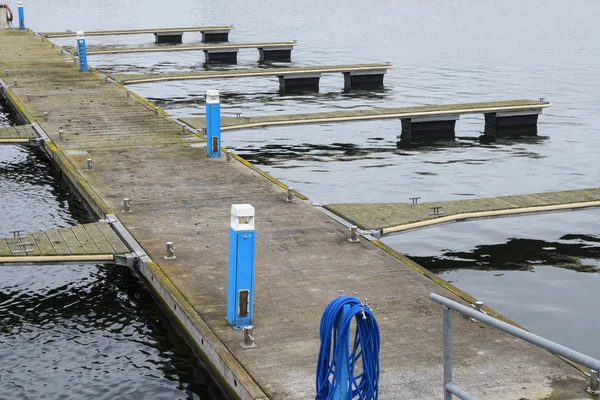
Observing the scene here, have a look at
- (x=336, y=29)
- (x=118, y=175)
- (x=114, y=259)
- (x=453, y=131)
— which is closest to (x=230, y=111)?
(x=453, y=131)

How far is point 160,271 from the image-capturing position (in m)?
13.0

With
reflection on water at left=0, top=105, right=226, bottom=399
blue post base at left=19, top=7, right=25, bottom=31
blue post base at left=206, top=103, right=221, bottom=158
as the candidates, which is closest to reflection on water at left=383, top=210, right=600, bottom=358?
blue post base at left=206, top=103, right=221, bottom=158

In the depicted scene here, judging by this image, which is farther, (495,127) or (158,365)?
(495,127)

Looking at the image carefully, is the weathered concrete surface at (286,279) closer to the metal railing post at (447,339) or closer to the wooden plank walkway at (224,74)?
the metal railing post at (447,339)

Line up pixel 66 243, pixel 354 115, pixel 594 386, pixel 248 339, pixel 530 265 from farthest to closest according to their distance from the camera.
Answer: pixel 354 115 → pixel 530 265 → pixel 66 243 → pixel 248 339 → pixel 594 386

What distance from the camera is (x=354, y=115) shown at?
81.7 ft

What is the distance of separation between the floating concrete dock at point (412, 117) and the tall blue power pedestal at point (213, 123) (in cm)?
352

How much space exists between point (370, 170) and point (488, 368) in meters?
13.1

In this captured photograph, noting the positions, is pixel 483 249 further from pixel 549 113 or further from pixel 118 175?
pixel 549 113

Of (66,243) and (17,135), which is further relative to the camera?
(17,135)

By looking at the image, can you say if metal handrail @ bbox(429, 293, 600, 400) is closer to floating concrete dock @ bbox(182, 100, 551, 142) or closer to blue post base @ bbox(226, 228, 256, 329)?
blue post base @ bbox(226, 228, 256, 329)

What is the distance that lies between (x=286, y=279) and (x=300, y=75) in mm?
22427

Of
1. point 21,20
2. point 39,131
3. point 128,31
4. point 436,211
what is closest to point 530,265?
point 436,211

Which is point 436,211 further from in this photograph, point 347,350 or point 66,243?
point 347,350
